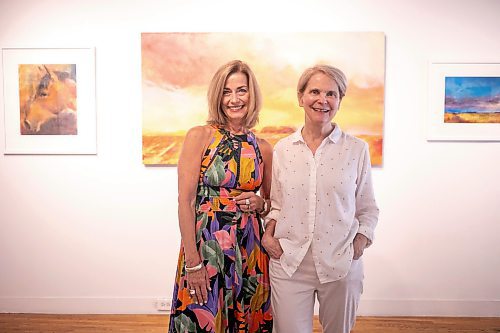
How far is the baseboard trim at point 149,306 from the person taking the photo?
3150mm

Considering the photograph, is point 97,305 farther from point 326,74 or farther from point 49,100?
point 326,74

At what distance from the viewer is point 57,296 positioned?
319 centimetres

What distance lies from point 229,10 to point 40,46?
1339 millimetres

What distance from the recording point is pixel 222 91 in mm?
1797

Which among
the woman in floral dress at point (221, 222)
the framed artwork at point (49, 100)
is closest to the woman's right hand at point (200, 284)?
the woman in floral dress at point (221, 222)

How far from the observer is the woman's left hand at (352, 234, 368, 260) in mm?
1724

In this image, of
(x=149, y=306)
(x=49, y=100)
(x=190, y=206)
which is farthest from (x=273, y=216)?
(x=49, y=100)

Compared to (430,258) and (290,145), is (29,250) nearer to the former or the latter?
(290,145)

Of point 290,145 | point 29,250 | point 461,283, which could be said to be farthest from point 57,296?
point 461,283

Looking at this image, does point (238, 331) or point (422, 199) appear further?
point (422, 199)

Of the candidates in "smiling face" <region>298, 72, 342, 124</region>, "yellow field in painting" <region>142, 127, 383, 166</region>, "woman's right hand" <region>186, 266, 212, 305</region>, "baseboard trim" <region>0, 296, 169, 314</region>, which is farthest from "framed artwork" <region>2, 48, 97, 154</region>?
"smiling face" <region>298, 72, 342, 124</region>

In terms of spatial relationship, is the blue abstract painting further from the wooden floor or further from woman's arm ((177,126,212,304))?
woman's arm ((177,126,212,304))

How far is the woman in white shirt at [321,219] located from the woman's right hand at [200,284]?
27cm

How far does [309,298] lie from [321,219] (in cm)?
33
